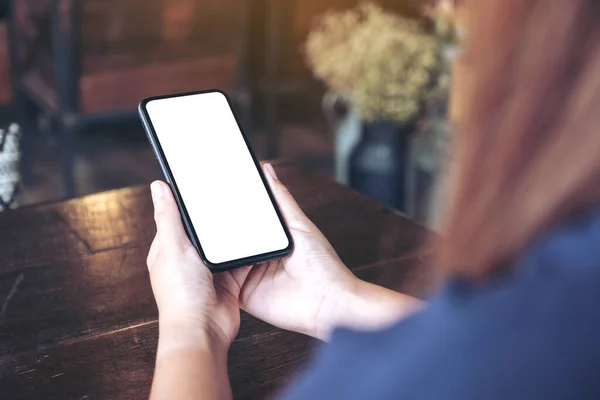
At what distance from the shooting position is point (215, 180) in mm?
720

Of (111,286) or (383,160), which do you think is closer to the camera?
(111,286)

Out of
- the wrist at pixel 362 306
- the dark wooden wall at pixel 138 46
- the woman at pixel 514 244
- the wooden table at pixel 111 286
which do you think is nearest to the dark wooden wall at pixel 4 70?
the dark wooden wall at pixel 138 46

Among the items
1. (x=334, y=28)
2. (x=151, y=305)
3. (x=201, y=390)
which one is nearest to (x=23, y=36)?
(x=334, y=28)

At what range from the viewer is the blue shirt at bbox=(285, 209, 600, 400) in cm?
30

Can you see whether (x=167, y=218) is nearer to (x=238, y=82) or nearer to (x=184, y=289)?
(x=184, y=289)

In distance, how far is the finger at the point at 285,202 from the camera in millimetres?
730

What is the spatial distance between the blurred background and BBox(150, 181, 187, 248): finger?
0.62 meters

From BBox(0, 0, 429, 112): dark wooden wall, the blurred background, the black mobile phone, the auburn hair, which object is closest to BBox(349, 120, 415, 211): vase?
the blurred background

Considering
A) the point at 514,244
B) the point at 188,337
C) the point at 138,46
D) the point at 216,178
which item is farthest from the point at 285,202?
the point at 138,46

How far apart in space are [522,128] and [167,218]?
1.35 ft

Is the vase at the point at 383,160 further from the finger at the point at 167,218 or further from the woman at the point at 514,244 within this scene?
the woman at the point at 514,244

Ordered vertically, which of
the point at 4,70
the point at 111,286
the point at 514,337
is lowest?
the point at 4,70

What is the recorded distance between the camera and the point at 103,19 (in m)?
2.04

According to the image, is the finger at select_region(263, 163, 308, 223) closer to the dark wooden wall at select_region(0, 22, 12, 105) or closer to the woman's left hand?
the woman's left hand
